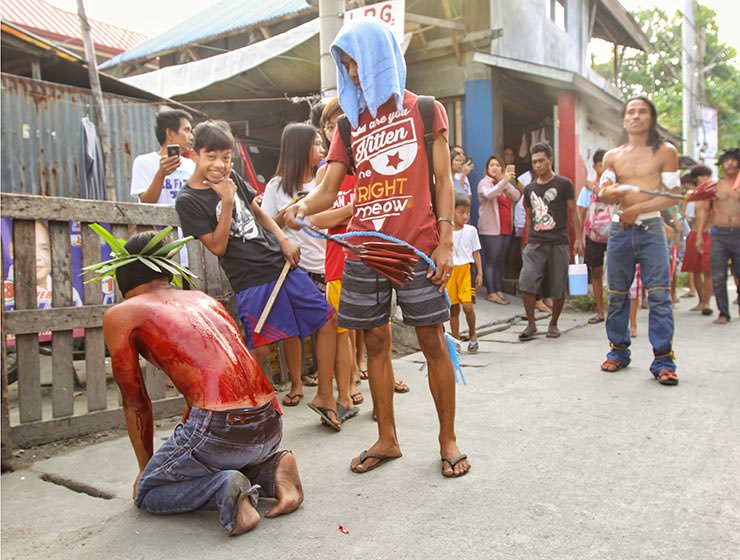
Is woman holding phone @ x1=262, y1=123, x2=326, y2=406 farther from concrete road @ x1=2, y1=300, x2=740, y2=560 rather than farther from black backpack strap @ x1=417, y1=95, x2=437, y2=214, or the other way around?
black backpack strap @ x1=417, y1=95, x2=437, y2=214

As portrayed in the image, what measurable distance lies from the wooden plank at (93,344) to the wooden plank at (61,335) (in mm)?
101

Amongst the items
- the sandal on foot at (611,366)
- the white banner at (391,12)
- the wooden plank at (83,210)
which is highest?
the white banner at (391,12)

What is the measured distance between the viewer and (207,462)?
7.88ft

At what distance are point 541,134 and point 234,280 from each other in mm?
9069

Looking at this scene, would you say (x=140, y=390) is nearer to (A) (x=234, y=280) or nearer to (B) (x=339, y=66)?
(A) (x=234, y=280)

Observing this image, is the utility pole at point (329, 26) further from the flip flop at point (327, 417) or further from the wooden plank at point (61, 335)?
the flip flop at point (327, 417)

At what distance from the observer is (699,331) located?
22.2 ft

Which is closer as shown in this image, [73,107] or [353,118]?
[353,118]

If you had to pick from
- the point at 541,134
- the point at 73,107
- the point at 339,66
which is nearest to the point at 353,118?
the point at 339,66

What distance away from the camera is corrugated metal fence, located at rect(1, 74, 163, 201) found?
8.11 metres

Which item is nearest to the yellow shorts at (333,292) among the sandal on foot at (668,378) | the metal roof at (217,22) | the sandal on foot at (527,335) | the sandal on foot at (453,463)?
the sandal on foot at (453,463)

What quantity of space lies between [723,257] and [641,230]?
3.54 meters

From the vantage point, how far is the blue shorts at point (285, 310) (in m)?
3.79

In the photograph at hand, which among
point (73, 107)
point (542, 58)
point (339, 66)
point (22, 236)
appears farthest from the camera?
point (542, 58)
